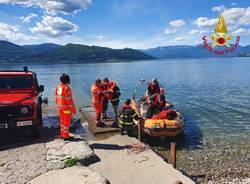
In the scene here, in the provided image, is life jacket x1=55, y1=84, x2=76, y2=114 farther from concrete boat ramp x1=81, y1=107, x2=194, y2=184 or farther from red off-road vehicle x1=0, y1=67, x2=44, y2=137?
concrete boat ramp x1=81, y1=107, x2=194, y2=184

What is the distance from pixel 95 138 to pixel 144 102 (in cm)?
512

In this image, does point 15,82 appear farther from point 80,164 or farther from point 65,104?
point 80,164

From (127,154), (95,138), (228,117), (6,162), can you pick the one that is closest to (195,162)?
(127,154)

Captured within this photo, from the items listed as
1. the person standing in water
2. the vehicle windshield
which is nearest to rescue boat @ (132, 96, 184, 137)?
the person standing in water

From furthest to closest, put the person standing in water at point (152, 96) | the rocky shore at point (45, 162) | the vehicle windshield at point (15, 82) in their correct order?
the person standing in water at point (152, 96)
the vehicle windshield at point (15, 82)
the rocky shore at point (45, 162)

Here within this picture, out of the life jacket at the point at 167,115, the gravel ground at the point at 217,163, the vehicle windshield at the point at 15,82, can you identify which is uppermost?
the vehicle windshield at the point at 15,82

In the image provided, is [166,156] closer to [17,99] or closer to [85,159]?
[85,159]

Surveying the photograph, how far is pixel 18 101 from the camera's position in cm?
977

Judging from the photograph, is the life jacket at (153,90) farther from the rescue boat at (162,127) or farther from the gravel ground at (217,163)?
the gravel ground at (217,163)

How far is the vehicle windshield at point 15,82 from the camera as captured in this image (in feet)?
36.0

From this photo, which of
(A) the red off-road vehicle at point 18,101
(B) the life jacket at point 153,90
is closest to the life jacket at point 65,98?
(A) the red off-road vehicle at point 18,101

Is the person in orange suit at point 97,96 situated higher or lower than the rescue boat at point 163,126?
higher

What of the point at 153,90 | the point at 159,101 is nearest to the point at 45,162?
the point at 159,101

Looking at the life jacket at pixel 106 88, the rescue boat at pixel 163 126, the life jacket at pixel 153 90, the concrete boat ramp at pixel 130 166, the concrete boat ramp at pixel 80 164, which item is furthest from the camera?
the life jacket at pixel 153 90
